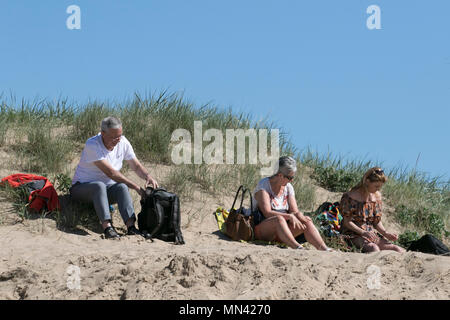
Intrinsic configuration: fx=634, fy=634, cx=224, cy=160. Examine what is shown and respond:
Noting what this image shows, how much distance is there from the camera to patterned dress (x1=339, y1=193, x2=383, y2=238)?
7.74 m

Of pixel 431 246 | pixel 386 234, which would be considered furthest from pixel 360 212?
pixel 431 246

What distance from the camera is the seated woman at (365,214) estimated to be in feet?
A: 25.0

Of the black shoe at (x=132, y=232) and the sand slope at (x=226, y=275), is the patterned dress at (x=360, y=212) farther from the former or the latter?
the black shoe at (x=132, y=232)

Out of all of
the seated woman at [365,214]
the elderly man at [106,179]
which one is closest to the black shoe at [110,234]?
the elderly man at [106,179]

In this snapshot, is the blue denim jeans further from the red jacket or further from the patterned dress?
Answer: the patterned dress

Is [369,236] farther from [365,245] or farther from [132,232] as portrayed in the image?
[132,232]

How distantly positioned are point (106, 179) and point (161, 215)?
0.87 m

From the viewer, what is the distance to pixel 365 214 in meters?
7.77

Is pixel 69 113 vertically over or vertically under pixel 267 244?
over

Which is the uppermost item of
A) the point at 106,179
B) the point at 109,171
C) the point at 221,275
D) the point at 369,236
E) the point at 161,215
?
the point at 109,171

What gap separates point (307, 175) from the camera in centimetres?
1208
